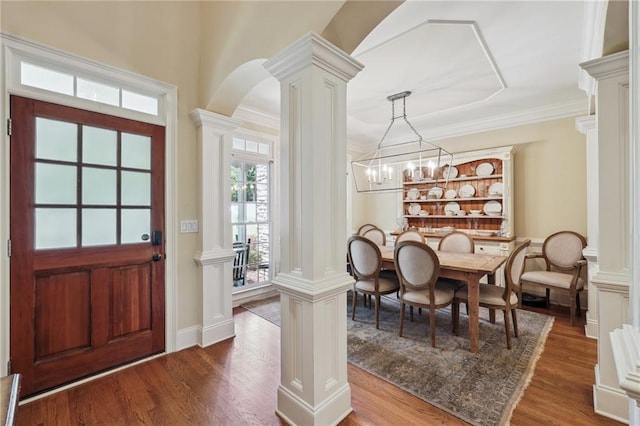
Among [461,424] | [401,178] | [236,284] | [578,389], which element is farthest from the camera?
[401,178]

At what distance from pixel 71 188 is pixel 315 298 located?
A: 1933mm

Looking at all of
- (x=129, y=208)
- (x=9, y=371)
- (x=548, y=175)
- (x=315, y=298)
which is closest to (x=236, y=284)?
(x=129, y=208)

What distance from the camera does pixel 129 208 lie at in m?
2.31

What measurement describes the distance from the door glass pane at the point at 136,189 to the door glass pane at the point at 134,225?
0.07 metres

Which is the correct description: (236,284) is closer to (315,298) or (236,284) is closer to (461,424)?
(315,298)

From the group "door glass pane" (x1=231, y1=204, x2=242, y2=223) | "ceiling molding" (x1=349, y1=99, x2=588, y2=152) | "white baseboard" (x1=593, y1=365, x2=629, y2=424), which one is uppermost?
"ceiling molding" (x1=349, y1=99, x2=588, y2=152)

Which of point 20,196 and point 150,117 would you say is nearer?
point 20,196

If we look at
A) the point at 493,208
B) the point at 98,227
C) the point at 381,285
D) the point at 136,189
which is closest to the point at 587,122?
the point at 493,208

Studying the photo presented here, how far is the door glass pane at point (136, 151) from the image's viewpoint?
228 centimetres

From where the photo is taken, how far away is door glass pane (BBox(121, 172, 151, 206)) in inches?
90.0

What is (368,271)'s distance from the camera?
3.12 meters

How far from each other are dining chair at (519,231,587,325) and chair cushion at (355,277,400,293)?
1677 millimetres

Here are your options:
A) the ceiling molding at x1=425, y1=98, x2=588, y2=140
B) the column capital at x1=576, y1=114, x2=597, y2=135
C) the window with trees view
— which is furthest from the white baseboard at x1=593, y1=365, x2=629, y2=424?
the window with trees view

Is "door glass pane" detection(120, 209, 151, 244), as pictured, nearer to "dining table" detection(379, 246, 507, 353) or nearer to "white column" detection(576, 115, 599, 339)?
"dining table" detection(379, 246, 507, 353)
